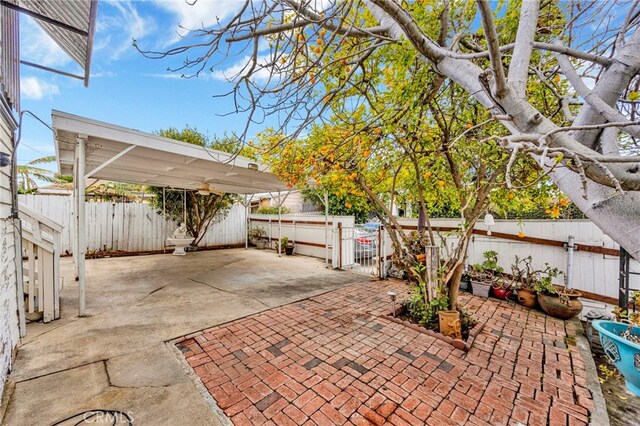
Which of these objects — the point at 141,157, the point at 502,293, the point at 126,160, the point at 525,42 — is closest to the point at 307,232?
the point at 141,157

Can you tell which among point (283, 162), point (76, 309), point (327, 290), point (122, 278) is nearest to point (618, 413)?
point (327, 290)

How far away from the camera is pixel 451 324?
9.95ft

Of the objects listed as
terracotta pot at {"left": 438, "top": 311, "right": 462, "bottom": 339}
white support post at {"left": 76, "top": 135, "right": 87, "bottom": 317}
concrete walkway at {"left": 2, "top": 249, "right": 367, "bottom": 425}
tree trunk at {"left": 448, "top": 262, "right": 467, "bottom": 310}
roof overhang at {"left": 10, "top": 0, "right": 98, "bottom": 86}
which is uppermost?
roof overhang at {"left": 10, "top": 0, "right": 98, "bottom": 86}

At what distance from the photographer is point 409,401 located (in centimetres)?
203

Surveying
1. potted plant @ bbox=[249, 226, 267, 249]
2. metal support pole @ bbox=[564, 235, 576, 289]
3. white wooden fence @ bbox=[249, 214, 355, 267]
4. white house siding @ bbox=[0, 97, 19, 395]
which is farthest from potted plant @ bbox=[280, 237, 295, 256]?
metal support pole @ bbox=[564, 235, 576, 289]

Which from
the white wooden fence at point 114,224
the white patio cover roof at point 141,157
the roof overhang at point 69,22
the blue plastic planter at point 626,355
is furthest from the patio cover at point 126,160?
the blue plastic planter at point 626,355

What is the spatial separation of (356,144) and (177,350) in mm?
3168

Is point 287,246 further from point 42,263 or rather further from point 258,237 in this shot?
point 42,263

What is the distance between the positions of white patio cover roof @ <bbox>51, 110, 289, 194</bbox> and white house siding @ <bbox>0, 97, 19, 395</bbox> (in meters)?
0.81

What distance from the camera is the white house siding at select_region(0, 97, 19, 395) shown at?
7.22 ft

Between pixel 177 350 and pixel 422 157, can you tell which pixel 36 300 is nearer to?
pixel 177 350

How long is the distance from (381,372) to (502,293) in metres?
3.45

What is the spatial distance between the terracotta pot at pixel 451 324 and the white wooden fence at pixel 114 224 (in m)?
9.40

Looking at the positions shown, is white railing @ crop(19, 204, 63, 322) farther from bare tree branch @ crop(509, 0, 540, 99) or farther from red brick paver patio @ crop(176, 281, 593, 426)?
bare tree branch @ crop(509, 0, 540, 99)
